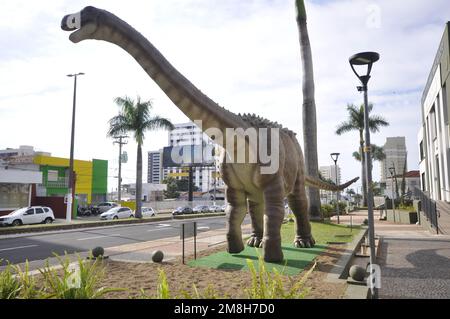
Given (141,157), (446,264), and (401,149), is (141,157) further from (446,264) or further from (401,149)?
(401,149)

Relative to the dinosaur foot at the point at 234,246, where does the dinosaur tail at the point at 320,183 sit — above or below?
above

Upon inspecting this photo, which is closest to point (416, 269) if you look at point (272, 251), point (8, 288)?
point (272, 251)

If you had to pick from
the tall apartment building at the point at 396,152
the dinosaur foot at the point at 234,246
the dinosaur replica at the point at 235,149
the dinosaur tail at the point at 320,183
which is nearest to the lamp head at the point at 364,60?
the dinosaur replica at the point at 235,149

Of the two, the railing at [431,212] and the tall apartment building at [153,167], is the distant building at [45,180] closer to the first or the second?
the railing at [431,212]

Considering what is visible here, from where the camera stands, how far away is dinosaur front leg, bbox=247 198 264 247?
8.50 meters

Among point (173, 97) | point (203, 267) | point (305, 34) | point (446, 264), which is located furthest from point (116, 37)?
point (305, 34)

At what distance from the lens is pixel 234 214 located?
7.61 m

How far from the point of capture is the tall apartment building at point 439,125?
25938 millimetres

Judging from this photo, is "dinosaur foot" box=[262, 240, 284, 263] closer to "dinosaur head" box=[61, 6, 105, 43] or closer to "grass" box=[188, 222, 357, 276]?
"grass" box=[188, 222, 357, 276]

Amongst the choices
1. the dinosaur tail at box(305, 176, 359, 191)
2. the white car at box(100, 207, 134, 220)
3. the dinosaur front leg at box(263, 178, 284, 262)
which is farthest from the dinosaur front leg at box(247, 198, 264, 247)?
the white car at box(100, 207, 134, 220)

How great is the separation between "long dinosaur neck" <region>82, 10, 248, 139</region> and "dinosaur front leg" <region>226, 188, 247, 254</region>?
7.02 feet

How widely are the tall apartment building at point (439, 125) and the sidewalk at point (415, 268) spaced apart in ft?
55.3

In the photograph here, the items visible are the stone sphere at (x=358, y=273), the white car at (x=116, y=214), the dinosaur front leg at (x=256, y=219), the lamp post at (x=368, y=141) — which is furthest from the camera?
the white car at (x=116, y=214)
